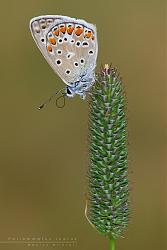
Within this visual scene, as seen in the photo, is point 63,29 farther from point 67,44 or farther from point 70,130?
point 70,130

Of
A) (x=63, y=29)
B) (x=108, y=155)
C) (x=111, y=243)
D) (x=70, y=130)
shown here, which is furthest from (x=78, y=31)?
(x=70, y=130)

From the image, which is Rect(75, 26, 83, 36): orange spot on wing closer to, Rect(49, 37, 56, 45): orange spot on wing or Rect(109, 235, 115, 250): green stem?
Rect(49, 37, 56, 45): orange spot on wing

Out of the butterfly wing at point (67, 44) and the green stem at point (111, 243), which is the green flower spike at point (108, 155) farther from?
the butterfly wing at point (67, 44)

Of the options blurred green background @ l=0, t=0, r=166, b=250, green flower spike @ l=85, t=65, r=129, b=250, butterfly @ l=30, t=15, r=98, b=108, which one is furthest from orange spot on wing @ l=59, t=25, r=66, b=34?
blurred green background @ l=0, t=0, r=166, b=250

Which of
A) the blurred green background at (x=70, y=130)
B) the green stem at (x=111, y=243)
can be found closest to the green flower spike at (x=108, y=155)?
the green stem at (x=111, y=243)
